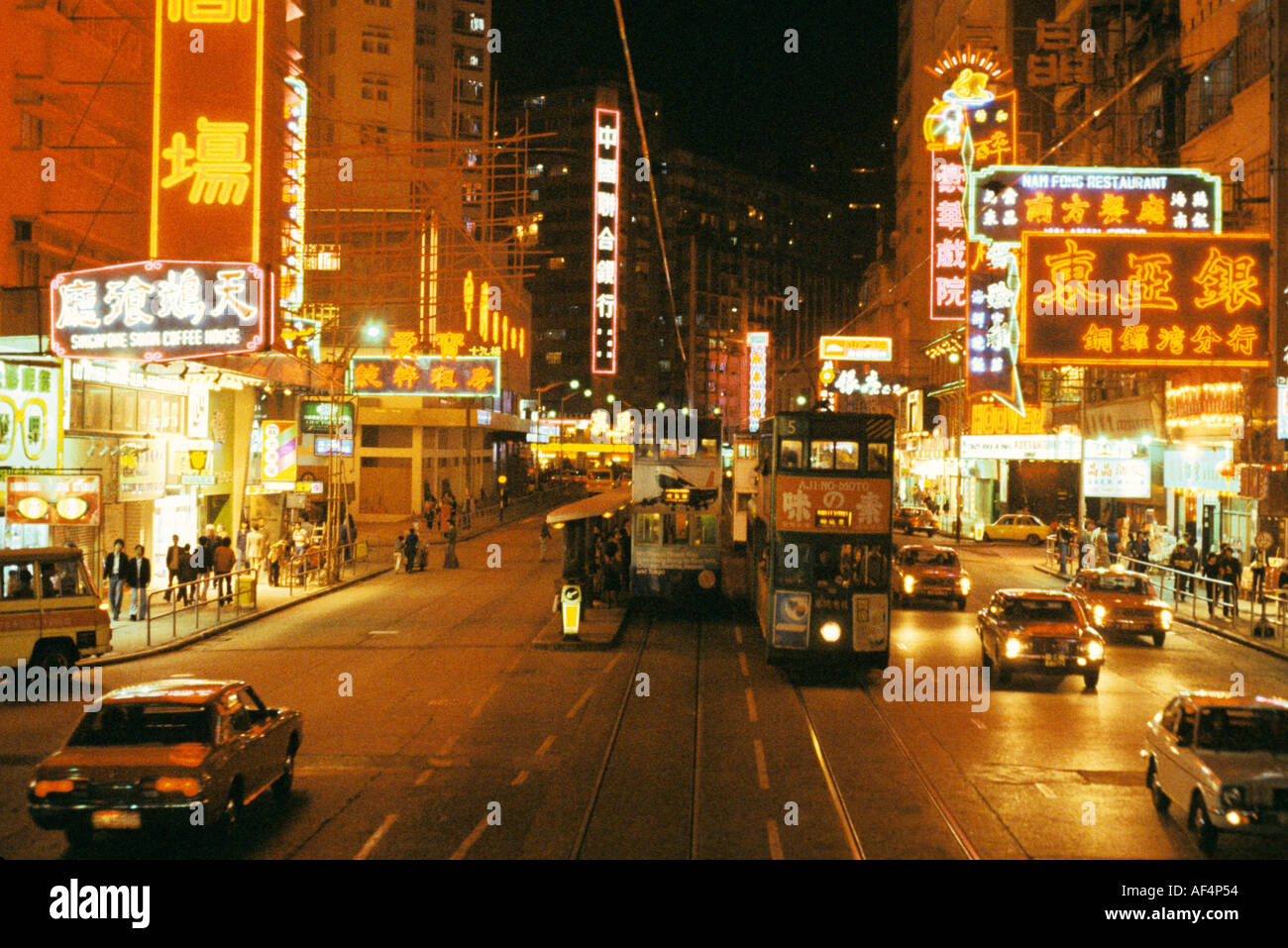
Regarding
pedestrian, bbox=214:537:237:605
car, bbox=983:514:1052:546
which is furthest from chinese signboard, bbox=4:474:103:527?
car, bbox=983:514:1052:546

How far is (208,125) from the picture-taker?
24219mm

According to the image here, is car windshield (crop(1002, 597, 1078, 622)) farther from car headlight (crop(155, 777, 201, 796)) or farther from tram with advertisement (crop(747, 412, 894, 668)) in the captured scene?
car headlight (crop(155, 777, 201, 796))

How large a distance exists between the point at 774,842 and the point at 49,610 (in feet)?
43.2

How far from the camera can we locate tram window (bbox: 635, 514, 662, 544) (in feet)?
91.7

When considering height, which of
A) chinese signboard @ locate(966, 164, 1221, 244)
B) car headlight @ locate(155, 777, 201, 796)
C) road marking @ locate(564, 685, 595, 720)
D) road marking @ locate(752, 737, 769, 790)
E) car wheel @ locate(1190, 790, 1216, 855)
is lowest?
road marking @ locate(564, 685, 595, 720)

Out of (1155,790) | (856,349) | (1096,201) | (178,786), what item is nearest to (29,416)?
(178,786)

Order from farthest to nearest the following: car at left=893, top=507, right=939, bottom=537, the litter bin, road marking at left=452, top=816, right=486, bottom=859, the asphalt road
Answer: car at left=893, top=507, right=939, bottom=537 → the litter bin → the asphalt road → road marking at left=452, top=816, right=486, bottom=859

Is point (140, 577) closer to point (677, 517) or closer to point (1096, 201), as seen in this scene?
point (677, 517)

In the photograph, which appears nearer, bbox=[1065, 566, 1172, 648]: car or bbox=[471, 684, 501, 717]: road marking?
bbox=[471, 684, 501, 717]: road marking

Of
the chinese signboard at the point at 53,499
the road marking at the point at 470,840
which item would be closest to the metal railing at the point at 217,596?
the chinese signboard at the point at 53,499

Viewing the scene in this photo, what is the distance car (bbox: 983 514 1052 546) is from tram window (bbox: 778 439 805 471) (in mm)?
39351

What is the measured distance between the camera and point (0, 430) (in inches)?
902
